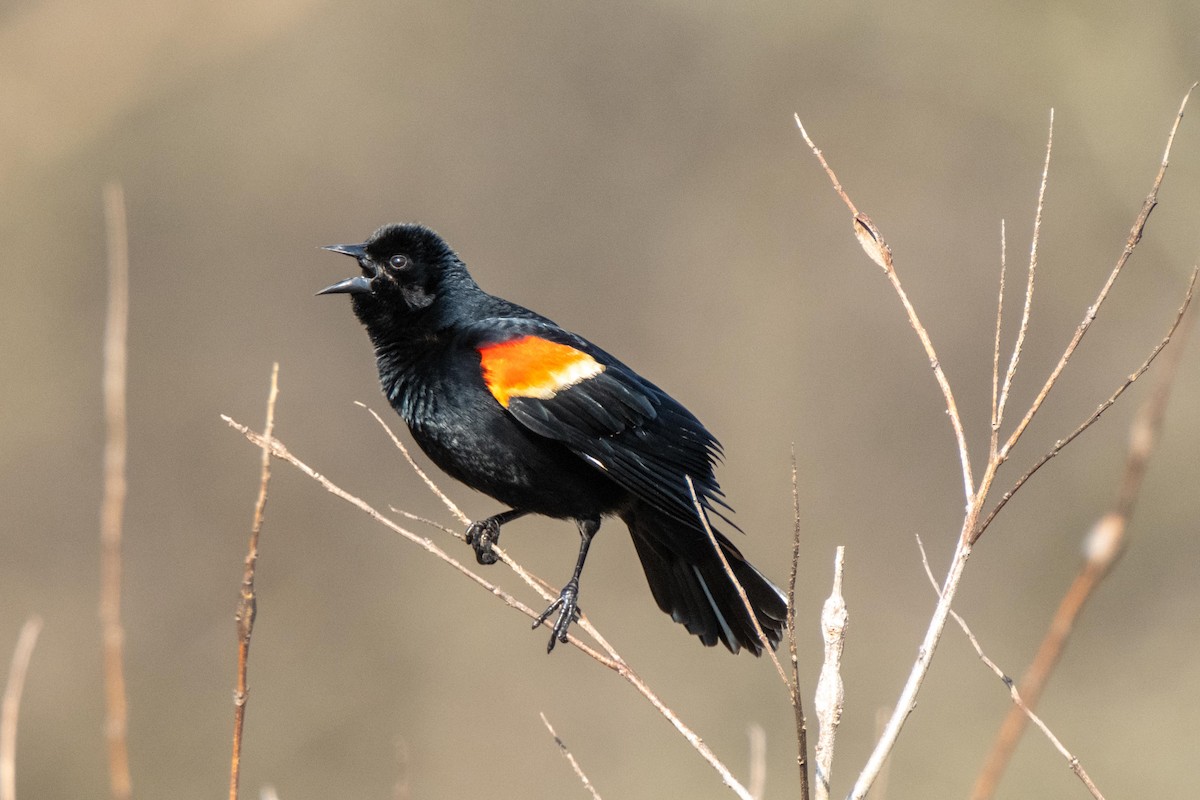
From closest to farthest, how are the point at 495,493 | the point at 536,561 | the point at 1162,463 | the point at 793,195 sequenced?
1. the point at 495,493
2. the point at 536,561
3. the point at 1162,463
4. the point at 793,195

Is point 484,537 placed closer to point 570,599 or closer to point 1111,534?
point 570,599

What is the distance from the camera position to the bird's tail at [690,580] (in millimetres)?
3111

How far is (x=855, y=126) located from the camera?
31.4 feet

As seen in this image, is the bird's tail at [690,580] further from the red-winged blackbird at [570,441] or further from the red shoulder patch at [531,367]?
the red shoulder patch at [531,367]

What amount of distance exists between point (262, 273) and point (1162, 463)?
6352 millimetres

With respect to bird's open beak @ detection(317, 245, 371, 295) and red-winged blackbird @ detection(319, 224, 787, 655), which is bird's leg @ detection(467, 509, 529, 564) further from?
bird's open beak @ detection(317, 245, 371, 295)

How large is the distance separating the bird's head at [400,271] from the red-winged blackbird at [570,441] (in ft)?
0.18

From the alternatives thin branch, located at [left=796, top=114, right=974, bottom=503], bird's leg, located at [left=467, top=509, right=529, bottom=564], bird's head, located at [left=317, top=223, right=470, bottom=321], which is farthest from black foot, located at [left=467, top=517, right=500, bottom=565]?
thin branch, located at [left=796, top=114, right=974, bottom=503]

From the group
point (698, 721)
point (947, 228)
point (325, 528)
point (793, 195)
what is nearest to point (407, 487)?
point (325, 528)

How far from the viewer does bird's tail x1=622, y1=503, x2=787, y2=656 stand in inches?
122

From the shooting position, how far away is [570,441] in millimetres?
3084

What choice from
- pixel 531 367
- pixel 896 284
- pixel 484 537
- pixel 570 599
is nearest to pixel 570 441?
pixel 531 367

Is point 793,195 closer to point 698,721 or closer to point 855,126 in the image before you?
point 855,126

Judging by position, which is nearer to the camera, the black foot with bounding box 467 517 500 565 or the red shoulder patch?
the red shoulder patch
